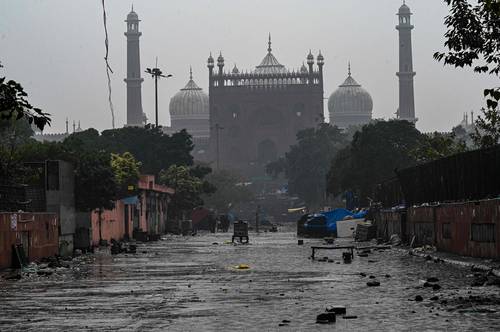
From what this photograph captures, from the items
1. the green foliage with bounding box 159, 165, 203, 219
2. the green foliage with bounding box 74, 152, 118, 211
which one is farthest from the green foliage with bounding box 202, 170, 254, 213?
the green foliage with bounding box 74, 152, 118, 211

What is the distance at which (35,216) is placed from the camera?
43125 millimetres

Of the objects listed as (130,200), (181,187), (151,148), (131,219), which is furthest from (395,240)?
(151,148)

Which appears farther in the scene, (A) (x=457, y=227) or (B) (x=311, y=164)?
(B) (x=311, y=164)

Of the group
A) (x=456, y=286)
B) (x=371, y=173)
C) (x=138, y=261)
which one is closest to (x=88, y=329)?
(x=456, y=286)

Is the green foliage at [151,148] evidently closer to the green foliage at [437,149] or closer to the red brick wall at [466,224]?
the green foliage at [437,149]

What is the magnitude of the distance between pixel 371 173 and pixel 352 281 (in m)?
68.8

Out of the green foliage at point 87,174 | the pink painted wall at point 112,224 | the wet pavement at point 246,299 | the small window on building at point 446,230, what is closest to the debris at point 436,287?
the wet pavement at point 246,299

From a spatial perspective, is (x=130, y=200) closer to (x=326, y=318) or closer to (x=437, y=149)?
(x=437, y=149)

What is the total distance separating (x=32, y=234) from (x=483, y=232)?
14513mm

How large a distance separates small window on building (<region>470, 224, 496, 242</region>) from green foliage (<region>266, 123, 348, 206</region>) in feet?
400

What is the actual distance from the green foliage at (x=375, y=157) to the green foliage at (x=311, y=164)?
200 feet

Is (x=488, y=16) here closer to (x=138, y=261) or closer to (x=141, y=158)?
(x=138, y=261)

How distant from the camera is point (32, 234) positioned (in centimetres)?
4241

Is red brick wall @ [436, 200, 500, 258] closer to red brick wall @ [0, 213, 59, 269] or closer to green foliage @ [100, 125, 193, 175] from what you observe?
red brick wall @ [0, 213, 59, 269]
